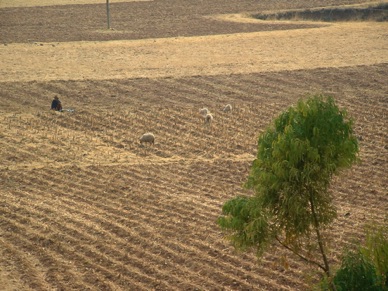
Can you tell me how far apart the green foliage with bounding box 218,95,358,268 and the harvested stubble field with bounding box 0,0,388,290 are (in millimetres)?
765

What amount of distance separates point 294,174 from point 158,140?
12.4 meters

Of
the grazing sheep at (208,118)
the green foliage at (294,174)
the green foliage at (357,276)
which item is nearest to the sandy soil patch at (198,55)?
the grazing sheep at (208,118)

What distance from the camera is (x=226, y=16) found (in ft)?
147

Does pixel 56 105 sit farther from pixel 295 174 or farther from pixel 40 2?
pixel 40 2

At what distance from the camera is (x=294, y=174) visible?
10312mm

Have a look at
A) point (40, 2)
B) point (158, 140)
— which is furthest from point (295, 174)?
point (40, 2)

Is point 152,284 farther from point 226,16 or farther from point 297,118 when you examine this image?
point 226,16

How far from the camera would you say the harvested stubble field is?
591 inches

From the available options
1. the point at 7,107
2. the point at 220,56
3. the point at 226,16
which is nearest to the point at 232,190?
the point at 7,107

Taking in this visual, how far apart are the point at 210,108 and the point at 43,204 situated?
893 centimetres

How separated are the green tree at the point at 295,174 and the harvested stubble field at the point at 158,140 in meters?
0.76

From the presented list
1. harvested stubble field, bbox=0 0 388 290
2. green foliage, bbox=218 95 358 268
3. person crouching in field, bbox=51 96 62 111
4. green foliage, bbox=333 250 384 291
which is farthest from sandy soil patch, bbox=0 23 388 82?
green foliage, bbox=333 250 384 291

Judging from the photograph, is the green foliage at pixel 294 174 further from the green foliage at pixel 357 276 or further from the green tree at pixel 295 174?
the green foliage at pixel 357 276

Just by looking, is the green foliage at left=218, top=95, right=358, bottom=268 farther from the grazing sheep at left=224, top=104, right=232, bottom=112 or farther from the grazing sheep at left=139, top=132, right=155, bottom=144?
the grazing sheep at left=224, top=104, right=232, bottom=112
